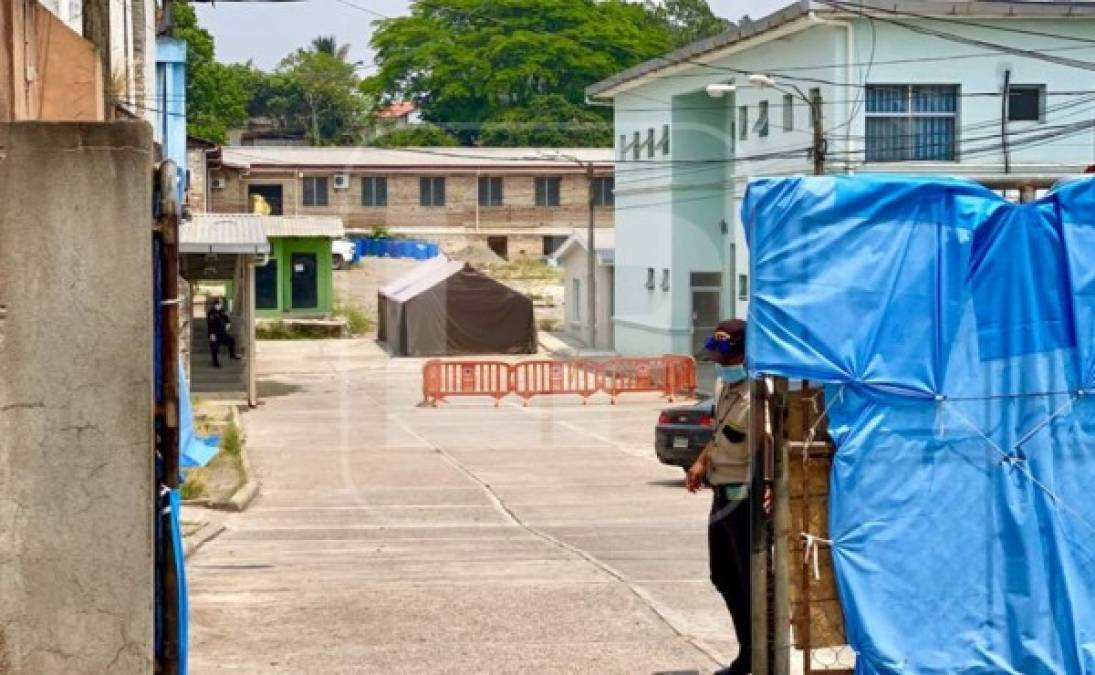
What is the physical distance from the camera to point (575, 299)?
58031mm

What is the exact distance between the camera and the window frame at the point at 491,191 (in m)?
78.1

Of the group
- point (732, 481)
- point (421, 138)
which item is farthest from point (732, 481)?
point (421, 138)

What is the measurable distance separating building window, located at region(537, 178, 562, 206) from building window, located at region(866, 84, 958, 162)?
4281 centimetres

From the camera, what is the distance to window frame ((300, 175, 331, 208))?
77625 millimetres

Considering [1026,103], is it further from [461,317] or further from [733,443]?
[733,443]

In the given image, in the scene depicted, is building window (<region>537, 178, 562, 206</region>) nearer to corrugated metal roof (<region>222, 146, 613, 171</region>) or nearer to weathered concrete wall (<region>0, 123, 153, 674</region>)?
corrugated metal roof (<region>222, 146, 613, 171</region>)

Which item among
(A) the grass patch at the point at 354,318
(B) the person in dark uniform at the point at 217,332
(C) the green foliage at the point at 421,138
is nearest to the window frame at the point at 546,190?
(C) the green foliage at the point at 421,138

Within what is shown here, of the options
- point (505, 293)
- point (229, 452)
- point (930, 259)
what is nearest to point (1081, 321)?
point (930, 259)

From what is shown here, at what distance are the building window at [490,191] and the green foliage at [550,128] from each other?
17.3m

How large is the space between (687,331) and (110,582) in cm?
3884

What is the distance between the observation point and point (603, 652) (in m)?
10.5

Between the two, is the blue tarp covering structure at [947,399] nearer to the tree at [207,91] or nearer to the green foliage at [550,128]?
the tree at [207,91]

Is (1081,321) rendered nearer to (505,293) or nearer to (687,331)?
(687,331)

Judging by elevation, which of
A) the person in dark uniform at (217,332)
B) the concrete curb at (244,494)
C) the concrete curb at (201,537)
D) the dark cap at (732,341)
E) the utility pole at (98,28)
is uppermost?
the utility pole at (98,28)
